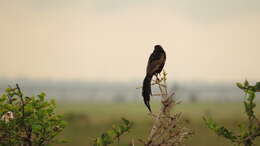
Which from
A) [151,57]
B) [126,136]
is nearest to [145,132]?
[126,136]

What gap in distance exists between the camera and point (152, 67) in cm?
630

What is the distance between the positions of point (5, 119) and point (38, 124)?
356 mm

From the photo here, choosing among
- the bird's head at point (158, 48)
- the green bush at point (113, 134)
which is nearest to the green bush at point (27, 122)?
the green bush at point (113, 134)

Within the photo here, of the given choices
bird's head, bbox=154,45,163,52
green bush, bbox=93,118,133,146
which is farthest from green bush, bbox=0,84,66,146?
bird's head, bbox=154,45,163,52

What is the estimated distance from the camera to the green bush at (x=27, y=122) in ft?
18.7

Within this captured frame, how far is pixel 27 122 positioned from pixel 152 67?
161cm

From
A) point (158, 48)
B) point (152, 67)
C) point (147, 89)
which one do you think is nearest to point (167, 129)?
point (147, 89)

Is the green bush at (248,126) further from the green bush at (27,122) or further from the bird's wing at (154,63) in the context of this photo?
the green bush at (27,122)

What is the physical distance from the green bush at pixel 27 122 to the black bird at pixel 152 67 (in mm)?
1095

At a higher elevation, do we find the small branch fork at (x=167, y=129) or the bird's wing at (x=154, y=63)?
the bird's wing at (x=154, y=63)

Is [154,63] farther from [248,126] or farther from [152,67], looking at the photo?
[248,126]

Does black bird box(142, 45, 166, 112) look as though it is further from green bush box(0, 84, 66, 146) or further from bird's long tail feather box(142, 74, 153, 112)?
green bush box(0, 84, 66, 146)

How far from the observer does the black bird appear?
209 inches

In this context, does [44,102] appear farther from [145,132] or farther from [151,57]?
[145,132]
